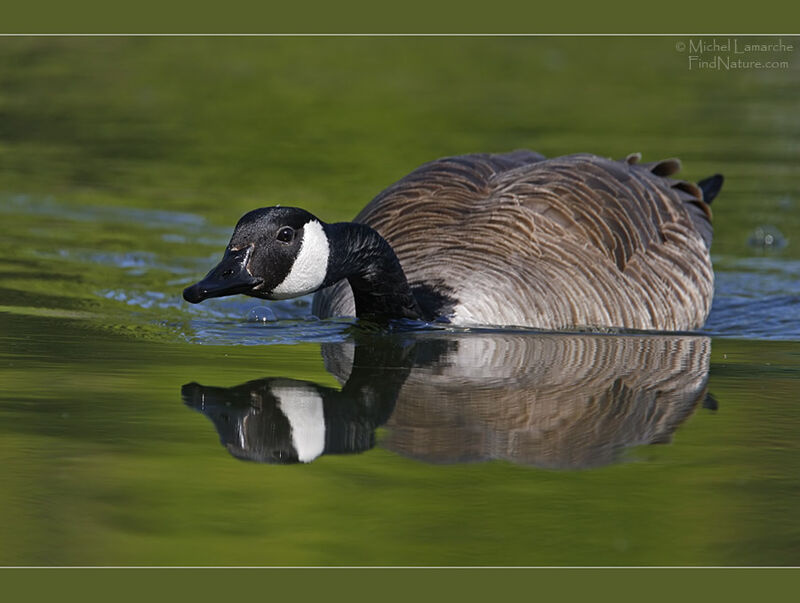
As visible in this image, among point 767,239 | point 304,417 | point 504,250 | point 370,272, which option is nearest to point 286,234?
point 370,272

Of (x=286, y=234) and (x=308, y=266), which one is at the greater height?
(x=286, y=234)

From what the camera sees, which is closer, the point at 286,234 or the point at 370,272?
the point at 286,234

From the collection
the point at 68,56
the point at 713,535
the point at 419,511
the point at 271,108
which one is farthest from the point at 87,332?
the point at 68,56

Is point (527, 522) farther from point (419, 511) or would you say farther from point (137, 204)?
point (137, 204)

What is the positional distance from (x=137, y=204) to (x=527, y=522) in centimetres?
935

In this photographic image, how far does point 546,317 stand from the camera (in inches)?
380

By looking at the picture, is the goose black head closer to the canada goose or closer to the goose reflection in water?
the canada goose

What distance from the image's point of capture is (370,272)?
9.24m

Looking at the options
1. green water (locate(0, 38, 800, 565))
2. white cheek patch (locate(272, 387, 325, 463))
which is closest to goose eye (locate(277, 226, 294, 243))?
green water (locate(0, 38, 800, 565))

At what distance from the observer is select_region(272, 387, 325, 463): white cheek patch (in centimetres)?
689

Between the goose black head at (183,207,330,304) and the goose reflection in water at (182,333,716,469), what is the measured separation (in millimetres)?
597

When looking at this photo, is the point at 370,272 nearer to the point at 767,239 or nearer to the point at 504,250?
the point at 504,250

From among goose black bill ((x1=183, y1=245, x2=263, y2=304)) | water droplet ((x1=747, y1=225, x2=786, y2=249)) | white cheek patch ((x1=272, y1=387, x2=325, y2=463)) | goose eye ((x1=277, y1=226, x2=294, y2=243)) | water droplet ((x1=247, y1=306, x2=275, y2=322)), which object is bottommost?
white cheek patch ((x1=272, y1=387, x2=325, y2=463))

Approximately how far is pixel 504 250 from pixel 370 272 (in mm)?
1192
